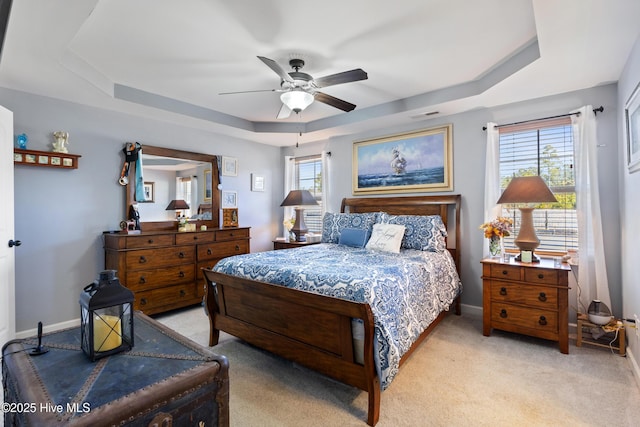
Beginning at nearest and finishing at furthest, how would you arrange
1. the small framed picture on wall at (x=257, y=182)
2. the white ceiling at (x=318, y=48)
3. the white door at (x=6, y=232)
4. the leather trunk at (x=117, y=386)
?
the leather trunk at (x=117, y=386) < the white ceiling at (x=318, y=48) < the white door at (x=6, y=232) < the small framed picture on wall at (x=257, y=182)

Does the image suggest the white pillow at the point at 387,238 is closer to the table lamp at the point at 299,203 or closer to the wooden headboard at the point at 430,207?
the wooden headboard at the point at 430,207

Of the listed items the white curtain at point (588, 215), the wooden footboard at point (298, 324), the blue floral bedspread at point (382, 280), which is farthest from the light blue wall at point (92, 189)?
the wooden footboard at point (298, 324)

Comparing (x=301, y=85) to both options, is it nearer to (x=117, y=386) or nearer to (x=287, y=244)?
(x=117, y=386)

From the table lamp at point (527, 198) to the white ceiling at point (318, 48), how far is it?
0.95m

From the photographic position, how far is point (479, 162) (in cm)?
364

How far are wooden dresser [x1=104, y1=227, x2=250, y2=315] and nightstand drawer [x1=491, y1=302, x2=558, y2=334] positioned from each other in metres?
3.40

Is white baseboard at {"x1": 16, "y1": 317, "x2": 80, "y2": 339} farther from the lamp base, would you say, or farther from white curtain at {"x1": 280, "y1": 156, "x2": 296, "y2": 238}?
white curtain at {"x1": 280, "y1": 156, "x2": 296, "y2": 238}

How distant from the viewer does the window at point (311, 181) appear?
5.30 meters

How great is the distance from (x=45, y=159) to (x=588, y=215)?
537cm

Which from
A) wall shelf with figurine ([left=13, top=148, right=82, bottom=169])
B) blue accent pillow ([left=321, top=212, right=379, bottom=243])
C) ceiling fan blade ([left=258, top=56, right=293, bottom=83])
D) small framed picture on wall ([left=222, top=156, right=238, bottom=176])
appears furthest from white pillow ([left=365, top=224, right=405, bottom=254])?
wall shelf with figurine ([left=13, top=148, right=82, bottom=169])

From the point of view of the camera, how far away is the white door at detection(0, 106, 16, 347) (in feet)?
8.42

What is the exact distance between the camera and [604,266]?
9.13 ft

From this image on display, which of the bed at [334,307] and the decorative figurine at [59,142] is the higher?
the decorative figurine at [59,142]

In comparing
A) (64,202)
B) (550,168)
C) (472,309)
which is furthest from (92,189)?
(550,168)
